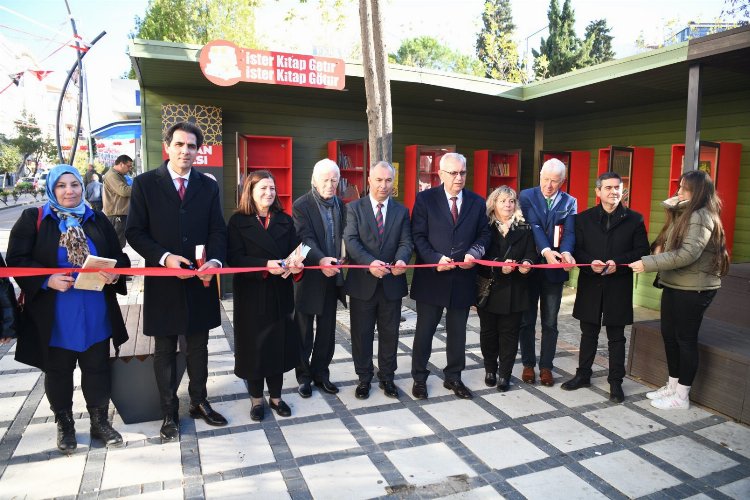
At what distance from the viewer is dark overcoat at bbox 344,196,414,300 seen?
11.1ft

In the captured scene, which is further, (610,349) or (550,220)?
(550,220)

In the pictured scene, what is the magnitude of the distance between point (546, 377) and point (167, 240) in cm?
287

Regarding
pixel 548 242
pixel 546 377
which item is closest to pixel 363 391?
pixel 546 377

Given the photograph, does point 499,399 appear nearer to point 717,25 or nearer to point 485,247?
point 485,247

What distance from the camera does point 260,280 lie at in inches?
118

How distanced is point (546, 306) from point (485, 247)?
74 centimetres

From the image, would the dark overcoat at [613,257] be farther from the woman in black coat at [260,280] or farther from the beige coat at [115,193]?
the beige coat at [115,193]

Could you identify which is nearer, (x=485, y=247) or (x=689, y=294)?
(x=689, y=294)

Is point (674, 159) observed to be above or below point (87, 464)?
above

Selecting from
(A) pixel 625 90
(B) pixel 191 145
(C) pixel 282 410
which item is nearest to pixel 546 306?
(C) pixel 282 410

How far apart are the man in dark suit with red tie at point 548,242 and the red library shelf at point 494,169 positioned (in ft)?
15.1

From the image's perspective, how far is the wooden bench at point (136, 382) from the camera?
2.91 m

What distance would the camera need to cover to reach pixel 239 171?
6.60 meters

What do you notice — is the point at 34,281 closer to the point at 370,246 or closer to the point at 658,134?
the point at 370,246
